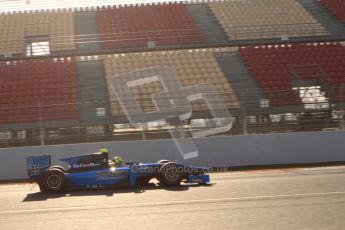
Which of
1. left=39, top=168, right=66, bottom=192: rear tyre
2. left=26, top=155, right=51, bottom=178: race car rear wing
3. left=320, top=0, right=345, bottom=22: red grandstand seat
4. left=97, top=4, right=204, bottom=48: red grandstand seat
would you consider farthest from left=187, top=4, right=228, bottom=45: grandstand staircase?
left=39, top=168, right=66, bottom=192: rear tyre

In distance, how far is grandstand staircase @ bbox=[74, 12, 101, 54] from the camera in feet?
77.8

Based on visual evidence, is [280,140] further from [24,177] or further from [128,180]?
[24,177]

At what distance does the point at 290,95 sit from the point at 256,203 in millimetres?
10990

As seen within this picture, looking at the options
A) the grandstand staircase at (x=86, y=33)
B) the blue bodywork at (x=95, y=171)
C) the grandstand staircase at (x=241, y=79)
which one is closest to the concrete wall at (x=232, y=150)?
the grandstand staircase at (x=241, y=79)

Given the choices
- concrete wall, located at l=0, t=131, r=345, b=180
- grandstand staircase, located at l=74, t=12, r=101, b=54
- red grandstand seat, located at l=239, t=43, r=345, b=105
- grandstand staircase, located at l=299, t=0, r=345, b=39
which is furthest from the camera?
grandstand staircase, located at l=299, t=0, r=345, b=39

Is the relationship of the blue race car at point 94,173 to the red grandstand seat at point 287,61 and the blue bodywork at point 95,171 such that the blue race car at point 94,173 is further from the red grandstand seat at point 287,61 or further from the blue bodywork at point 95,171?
the red grandstand seat at point 287,61

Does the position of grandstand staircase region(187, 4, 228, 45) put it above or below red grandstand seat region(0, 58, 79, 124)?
above

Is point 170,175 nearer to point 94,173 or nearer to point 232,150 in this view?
point 94,173

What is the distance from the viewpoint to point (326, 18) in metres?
27.2

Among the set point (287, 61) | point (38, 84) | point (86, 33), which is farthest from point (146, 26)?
point (38, 84)

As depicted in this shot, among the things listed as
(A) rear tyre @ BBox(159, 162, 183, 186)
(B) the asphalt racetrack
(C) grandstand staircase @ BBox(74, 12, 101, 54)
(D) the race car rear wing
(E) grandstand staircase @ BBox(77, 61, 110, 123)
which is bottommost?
(B) the asphalt racetrack

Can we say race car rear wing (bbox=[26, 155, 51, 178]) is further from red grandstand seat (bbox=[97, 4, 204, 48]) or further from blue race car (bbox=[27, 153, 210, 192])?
red grandstand seat (bbox=[97, 4, 204, 48])

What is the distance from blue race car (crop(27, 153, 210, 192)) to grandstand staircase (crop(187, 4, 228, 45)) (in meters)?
15.3

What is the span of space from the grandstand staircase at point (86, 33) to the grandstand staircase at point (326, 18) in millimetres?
13249
